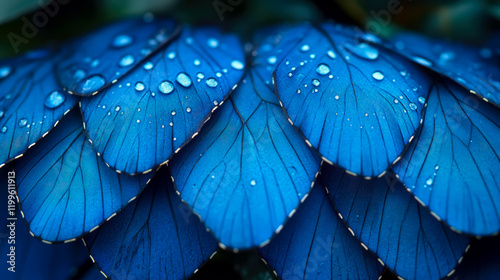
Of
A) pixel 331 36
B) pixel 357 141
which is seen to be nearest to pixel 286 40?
pixel 331 36

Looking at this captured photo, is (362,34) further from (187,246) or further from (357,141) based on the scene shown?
(187,246)

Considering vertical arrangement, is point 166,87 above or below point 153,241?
above

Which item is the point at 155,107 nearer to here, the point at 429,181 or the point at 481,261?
the point at 429,181

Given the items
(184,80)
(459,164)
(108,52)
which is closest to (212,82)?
(184,80)

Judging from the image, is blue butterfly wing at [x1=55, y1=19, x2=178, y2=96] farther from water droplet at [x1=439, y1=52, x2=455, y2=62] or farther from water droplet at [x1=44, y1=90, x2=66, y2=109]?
water droplet at [x1=439, y1=52, x2=455, y2=62]

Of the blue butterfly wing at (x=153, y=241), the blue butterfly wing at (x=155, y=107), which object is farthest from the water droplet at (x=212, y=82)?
the blue butterfly wing at (x=153, y=241)

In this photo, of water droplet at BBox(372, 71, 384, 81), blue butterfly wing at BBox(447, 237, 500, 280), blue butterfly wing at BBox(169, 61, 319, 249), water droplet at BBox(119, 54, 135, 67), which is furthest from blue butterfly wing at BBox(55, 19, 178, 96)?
blue butterfly wing at BBox(447, 237, 500, 280)
